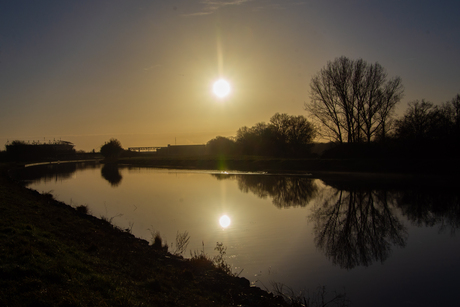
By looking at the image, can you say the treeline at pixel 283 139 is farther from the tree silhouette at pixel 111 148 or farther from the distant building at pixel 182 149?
the distant building at pixel 182 149

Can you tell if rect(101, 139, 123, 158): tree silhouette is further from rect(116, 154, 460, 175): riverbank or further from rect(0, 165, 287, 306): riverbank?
rect(0, 165, 287, 306): riverbank

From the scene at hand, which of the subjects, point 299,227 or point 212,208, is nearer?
point 299,227

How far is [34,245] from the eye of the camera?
671 centimetres

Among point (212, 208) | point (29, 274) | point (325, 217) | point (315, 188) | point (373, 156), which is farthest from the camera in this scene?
point (373, 156)

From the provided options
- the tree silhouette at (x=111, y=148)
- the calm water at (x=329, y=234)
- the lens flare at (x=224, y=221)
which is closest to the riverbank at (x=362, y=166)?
the calm water at (x=329, y=234)

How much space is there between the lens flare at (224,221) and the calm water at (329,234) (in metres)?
0.23

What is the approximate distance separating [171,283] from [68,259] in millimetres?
2226

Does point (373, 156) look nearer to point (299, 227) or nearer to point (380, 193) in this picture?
point (380, 193)

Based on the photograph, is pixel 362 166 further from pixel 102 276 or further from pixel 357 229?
pixel 102 276

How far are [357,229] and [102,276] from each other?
438 inches

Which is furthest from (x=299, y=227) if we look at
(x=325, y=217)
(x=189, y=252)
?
(x=189, y=252)

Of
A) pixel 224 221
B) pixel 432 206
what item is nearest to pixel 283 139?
pixel 432 206

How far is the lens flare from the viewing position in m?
14.3

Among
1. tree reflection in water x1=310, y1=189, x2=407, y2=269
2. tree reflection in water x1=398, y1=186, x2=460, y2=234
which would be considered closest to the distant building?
tree reflection in water x1=398, y1=186, x2=460, y2=234
